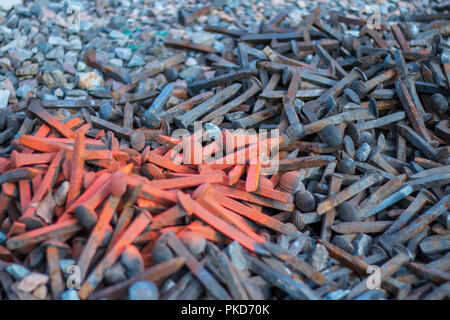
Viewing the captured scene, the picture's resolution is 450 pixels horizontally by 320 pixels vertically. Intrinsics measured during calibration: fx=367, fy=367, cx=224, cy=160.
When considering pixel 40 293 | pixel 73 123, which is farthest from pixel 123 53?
pixel 40 293

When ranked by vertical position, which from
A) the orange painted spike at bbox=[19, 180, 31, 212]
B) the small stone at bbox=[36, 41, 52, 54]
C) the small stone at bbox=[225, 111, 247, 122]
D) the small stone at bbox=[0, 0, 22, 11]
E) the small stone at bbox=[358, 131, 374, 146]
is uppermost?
the small stone at bbox=[0, 0, 22, 11]

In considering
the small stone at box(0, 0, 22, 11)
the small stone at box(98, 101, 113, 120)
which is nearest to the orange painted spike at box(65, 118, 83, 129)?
the small stone at box(98, 101, 113, 120)

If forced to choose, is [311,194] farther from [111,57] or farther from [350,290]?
[111,57]

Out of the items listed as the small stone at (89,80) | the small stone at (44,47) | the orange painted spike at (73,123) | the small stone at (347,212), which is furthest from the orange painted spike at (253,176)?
the small stone at (44,47)

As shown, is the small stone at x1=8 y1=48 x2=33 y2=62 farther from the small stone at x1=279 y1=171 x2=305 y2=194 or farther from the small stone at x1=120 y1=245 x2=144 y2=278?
the small stone at x1=279 y1=171 x2=305 y2=194

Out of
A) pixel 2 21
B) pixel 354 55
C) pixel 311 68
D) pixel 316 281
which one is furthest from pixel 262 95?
pixel 2 21

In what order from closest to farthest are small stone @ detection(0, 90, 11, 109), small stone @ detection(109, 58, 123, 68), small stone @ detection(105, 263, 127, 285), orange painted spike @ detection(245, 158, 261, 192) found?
small stone @ detection(105, 263, 127, 285) < orange painted spike @ detection(245, 158, 261, 192) < small stone @ detection(0, 90, 11, 109) < small stone @ detection(109, 58, 123, 68)

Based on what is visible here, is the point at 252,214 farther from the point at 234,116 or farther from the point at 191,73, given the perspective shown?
the point at 191,73
